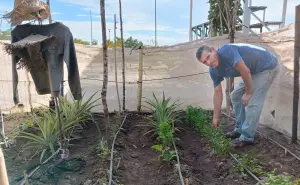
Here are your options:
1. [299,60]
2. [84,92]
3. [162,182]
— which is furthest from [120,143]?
[299,60]

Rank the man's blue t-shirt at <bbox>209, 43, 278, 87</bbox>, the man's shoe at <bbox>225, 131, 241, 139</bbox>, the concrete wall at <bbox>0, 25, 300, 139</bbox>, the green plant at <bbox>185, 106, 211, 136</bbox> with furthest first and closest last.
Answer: the concrete wall at <bbox>0, 25, 300, 139</bbox> → the green plant at <bbox>185, 106, 211, 136</bbox> → the man's shoe at <bbox>225, 131, 241, 139</bbox> → the man's blue t-shirt at <bbox>209, 43, 278, 87</bbox>

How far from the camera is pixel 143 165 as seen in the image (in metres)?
3.36

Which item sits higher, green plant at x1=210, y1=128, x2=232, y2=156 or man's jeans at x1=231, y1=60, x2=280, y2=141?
man's jeans at x1=231, y1=60, x2=280, y2=141

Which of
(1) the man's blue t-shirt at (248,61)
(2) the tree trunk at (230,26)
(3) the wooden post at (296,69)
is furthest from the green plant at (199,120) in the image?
(3) the wooden post at (296,69)

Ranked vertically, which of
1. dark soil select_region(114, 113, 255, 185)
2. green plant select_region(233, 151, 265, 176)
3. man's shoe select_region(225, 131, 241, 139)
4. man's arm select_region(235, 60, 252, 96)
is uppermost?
man's arm select_region(235, 60, 252, 96)

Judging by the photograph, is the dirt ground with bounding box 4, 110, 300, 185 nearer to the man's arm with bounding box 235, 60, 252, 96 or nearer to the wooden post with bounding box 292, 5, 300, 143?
the wooden post with bounding box 292, 5, 300, 143

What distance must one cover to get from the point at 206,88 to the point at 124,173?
315 cm

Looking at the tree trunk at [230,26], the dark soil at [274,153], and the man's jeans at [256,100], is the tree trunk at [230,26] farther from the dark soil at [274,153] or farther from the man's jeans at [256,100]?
the man's jeans at [256,100]

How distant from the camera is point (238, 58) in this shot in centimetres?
328

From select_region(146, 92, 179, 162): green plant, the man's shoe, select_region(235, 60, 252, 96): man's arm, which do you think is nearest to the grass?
the man's shoe

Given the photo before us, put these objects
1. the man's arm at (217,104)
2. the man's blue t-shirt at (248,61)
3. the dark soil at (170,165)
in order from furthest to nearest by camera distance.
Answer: the man's arm at (217,104)
the man's blue t-shirt at (248,61)
the dark soil at (170,165)

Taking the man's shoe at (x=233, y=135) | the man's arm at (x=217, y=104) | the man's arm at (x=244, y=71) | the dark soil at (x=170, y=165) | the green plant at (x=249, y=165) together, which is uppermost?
the man's arm at (x=244, y=71)

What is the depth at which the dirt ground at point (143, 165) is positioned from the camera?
9.48ft

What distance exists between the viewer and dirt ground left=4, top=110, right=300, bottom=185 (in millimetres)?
2889
